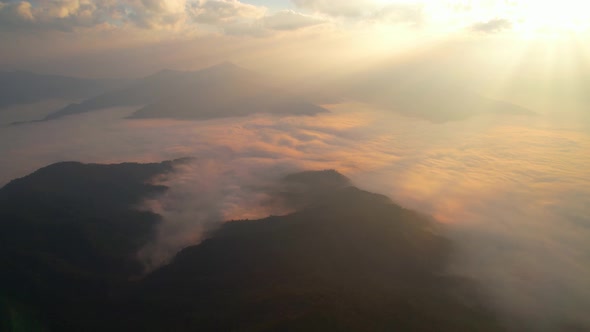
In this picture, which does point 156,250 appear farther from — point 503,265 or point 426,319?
point 503,265

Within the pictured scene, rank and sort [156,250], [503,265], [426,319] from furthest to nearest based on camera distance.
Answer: [156,250], [503,265], [426,319]

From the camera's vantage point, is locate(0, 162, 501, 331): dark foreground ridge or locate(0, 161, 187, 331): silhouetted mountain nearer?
locate(0, 162, 501, 331): dark foreground ridge

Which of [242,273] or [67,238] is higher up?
[67,238]

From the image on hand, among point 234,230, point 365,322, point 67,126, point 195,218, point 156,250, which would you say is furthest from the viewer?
point 67,126

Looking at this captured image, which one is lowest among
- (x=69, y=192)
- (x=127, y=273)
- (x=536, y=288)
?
(x=536, y=288)

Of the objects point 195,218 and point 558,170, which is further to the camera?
point 558,170

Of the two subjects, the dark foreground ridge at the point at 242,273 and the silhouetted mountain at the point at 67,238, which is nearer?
the dark foreground ridge at the point at 242,273

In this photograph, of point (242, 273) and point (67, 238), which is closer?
point (242, 273)

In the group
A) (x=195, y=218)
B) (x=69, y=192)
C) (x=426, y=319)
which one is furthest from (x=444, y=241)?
(x=69, y=192)
